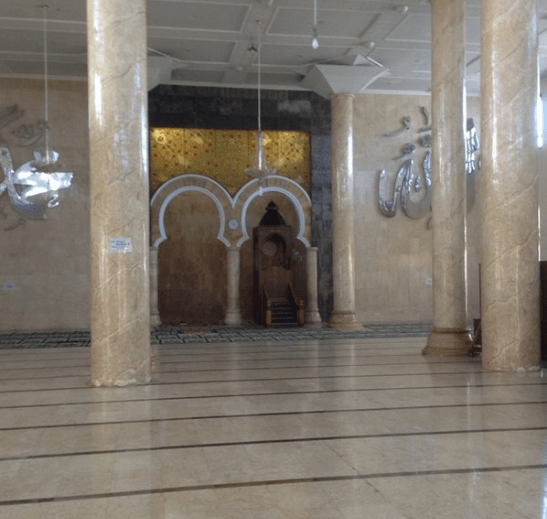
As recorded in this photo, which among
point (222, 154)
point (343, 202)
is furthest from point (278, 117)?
point (343, 202)

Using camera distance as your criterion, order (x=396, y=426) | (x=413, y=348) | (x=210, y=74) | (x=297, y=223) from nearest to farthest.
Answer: (x=396, y=426), (x=413, y=348), (x=210, y=74), (x=297, y=223)

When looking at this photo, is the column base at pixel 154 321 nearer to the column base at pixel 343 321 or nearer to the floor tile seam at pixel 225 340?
the floor tile seam at pixel 225 340

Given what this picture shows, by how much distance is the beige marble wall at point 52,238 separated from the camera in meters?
12.1

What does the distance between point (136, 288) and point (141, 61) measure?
1977 mm

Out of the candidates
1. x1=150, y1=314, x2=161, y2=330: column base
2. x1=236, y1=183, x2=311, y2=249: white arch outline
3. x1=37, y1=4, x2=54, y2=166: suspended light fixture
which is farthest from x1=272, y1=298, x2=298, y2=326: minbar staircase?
x1=37, y1=4, x2=54, y2=166: suspended light fixture

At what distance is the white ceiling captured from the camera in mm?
9695

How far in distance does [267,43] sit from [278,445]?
880 cm

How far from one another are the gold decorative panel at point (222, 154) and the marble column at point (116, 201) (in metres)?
7.20

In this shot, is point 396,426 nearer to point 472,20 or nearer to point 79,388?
point 79,388

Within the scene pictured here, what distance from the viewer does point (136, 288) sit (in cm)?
574

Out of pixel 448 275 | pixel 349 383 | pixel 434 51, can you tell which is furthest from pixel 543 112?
pixel 349 383

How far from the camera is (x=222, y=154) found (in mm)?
13289

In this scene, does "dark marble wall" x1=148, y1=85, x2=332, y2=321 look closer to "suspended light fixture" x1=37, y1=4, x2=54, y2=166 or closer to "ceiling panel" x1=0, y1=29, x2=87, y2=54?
"suspended light fixture" x1=37, y1=4, x2=54, y2=166

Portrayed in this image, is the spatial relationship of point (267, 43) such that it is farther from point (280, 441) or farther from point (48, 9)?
point (280, 441)
